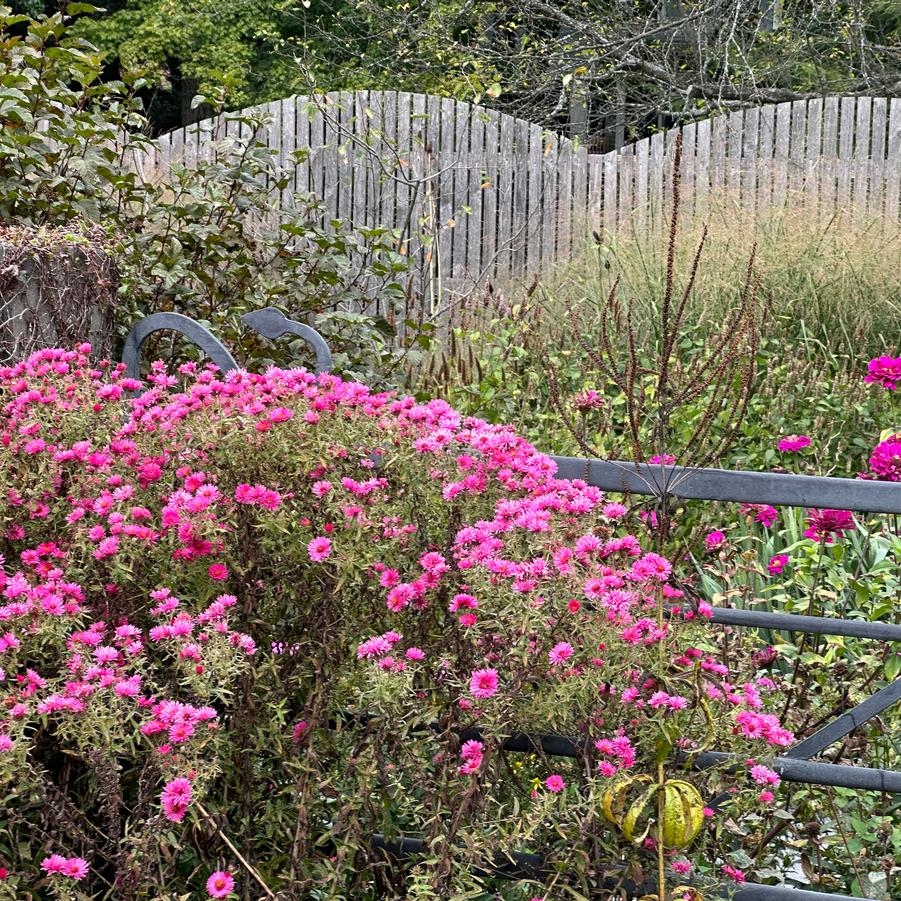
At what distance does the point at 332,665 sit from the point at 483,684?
1.21 ft

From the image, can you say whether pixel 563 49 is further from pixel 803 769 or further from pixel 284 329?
pixel 803 769

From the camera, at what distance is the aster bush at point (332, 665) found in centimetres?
161

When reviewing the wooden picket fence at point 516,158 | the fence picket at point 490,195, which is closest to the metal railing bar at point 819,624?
the wooden picket fence at point 516,158

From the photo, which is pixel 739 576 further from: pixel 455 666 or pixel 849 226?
pixel 849 226

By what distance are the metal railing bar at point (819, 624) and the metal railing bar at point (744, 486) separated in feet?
0.66

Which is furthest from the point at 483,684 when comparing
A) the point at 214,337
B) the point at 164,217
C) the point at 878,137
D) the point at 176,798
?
the point at 878,137

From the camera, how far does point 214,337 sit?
2623 mm

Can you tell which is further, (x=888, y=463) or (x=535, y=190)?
(x=535, y=190)

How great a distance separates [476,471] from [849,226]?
5548mm

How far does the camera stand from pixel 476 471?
194 cm

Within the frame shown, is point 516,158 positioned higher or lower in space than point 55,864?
higher

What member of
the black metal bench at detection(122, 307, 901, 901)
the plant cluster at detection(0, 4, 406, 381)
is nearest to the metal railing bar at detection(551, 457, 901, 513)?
the black metal bench at detection(122, 307, 901, 901)

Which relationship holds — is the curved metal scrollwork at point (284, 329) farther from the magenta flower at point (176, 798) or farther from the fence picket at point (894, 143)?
the fence picket at point (894, 143)

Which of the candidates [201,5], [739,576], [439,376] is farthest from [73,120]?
[201,5]
